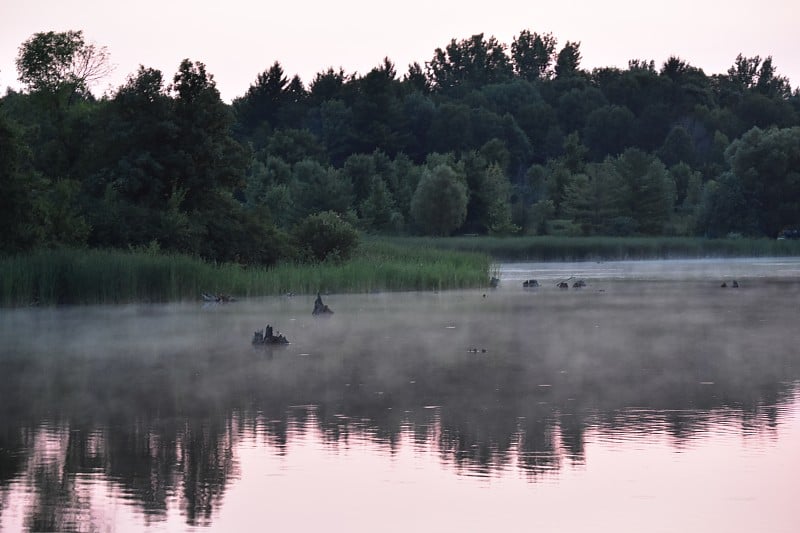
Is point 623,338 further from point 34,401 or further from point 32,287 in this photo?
point 32,287

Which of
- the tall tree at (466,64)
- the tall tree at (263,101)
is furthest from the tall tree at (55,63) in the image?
the tall tree at (466,64)

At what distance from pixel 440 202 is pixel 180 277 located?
5953cm

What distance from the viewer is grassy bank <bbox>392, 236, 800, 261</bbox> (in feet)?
294

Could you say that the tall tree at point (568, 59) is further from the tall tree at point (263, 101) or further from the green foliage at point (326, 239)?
the green foliage at point (326, 239)

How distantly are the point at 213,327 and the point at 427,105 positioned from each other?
377 feet

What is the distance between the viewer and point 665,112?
515 ft

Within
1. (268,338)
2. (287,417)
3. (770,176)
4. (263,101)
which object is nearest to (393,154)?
(263,101)

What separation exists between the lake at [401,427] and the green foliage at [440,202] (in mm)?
67129

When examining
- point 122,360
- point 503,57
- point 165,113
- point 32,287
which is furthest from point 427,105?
point 122,360

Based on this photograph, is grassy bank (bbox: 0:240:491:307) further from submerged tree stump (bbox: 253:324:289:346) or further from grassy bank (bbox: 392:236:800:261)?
grassy bank (bbox: 392:236:800:261)

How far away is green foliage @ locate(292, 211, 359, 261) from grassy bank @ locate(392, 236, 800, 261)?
28.0 metres

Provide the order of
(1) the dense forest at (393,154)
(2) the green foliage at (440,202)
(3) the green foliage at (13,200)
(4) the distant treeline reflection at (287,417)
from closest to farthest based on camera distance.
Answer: (4) the distant treeline reflection at (287,417), (3) the green foliage at (13,200), (1) the dense forest at (393,154), (2) the green foliage at (440,202)

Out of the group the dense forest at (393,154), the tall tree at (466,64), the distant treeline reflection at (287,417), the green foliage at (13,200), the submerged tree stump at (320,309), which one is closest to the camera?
the distant treeline reflection at (287,417)

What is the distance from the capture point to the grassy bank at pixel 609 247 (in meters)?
89.6
